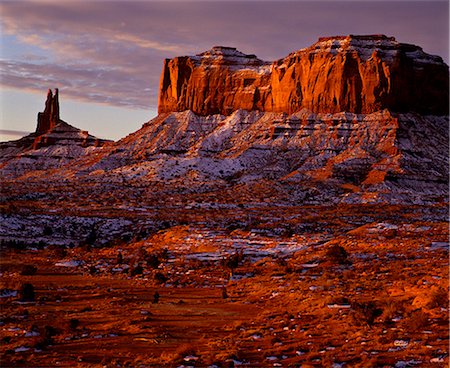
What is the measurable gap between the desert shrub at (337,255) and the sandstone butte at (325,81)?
94.1 m

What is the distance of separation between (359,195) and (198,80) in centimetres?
6949

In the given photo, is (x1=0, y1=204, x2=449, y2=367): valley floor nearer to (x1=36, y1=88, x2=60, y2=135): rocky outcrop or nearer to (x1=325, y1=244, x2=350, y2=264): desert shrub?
(x1=325, y1=244, x2=350, y2=264): desert shrub

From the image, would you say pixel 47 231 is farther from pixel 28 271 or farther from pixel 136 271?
pixel 136 271

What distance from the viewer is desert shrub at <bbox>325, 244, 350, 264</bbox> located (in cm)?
2947

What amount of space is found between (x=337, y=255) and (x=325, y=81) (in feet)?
327

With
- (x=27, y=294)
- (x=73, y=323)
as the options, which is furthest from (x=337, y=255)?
(x=73, y=323)

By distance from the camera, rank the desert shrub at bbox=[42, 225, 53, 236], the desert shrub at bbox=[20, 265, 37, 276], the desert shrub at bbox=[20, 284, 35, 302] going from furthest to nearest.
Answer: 1. the desert shrub at bbox=[42, 225, 53, 236]
2. the desert shrub at bbox=[20, 265, 37, 276]
3. the desert shrub at bbox=[20, 284, 35, 302]

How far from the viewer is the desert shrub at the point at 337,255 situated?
96.7 feet

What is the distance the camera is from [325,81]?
125 metres

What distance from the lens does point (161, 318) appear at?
69.6 ft

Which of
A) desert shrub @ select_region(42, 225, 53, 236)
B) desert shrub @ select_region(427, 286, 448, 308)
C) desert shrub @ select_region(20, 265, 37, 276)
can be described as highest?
desert shrub @ select_region(427, 286, 448, 308)

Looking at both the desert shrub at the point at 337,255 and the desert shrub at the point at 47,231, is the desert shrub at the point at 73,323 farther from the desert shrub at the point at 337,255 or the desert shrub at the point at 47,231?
the desert shrub at the point at 47,231

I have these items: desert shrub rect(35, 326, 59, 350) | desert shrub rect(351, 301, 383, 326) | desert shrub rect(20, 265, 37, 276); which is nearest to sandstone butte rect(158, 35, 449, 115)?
desert shrub rect(20, 265, 37, 276)

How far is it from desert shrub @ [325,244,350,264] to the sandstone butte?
309 feet
